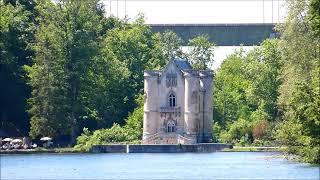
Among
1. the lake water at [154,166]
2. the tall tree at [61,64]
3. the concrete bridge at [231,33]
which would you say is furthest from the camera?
the concrete bridge at [231,33]

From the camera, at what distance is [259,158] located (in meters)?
93.8

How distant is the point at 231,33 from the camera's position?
13775 cm

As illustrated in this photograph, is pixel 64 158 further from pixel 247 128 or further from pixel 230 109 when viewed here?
pixel 230 109

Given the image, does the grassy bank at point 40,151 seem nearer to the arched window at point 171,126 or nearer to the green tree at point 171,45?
the arched window at point 171,126

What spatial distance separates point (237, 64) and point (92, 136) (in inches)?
1339

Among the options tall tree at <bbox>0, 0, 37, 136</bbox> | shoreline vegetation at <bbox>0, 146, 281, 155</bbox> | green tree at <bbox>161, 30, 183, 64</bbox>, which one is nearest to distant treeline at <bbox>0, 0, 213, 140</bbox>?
tall tree at <bbox>0, 0, 37, 136</bbox>

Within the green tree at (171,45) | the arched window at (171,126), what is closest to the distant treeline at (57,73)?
the arched window at (171,126)

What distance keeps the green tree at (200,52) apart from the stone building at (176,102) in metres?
18.5

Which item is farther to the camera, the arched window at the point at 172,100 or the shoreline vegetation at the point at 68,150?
the arched window at the point at 172,100

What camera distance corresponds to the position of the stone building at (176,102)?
114500 millimetres

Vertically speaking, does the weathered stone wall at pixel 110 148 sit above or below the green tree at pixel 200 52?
below

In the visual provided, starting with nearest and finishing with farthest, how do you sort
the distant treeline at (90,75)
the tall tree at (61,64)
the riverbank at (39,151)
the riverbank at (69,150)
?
the riverbank at (39,151)
the riverbank at (69,150)
the distant treeline at (90,75)
the tall tree at (61,64)

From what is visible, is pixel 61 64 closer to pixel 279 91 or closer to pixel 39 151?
pixel 39 151

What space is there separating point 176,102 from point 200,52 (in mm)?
20844
